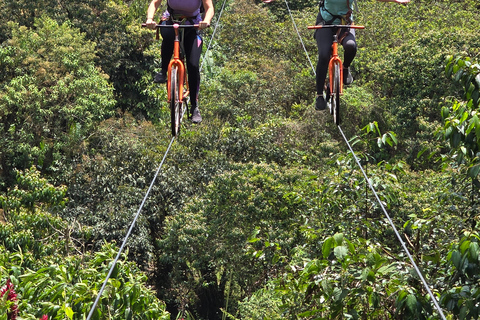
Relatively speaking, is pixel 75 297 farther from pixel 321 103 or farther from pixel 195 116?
pixel 321 103

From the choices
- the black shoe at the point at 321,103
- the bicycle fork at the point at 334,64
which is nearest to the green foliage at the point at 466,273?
the bicycle fork at the point at 334,64

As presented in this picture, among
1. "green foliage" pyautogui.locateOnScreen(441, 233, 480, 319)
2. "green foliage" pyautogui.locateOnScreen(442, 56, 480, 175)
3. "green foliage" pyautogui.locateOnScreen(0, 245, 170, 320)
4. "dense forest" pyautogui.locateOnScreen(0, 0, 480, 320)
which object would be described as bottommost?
"dense forest" pyautogui.locateOnScreen(0, 0, 480, 320)

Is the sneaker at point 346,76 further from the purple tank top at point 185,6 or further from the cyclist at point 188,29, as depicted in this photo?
the purple tank top at point 185,6

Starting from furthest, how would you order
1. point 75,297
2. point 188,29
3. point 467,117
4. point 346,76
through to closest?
1. point 346,76
2. point 188,29
3. point 75,297
4. point 467,117

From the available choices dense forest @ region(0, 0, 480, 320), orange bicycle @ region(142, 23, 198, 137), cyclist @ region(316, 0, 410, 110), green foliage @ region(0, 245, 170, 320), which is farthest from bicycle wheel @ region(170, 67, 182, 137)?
dense forest @ region(0, 0, 480, 320)

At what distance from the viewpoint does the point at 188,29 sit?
519 centimetres

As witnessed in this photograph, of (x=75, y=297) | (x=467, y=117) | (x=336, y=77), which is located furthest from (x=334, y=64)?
(x=75, y=297)

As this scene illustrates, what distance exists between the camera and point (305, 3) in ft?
79.4

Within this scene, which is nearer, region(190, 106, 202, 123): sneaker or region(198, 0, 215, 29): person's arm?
region(198, 0, 215, 29): person's arm

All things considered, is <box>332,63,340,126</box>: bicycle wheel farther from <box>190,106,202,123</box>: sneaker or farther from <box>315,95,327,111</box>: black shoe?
<box>190,106,202,123</box>: sneaker

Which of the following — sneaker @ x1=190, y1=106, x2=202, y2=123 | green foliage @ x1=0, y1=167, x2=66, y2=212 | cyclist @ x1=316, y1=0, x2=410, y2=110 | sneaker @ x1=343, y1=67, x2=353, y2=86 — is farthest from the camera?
green foliage @ x1=0, y1=167, x2=66, y2=212

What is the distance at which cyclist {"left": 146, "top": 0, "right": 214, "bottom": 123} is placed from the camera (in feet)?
16.4

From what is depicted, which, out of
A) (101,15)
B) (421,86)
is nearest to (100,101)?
(101,15)

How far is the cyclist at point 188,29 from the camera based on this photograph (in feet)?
16.4
